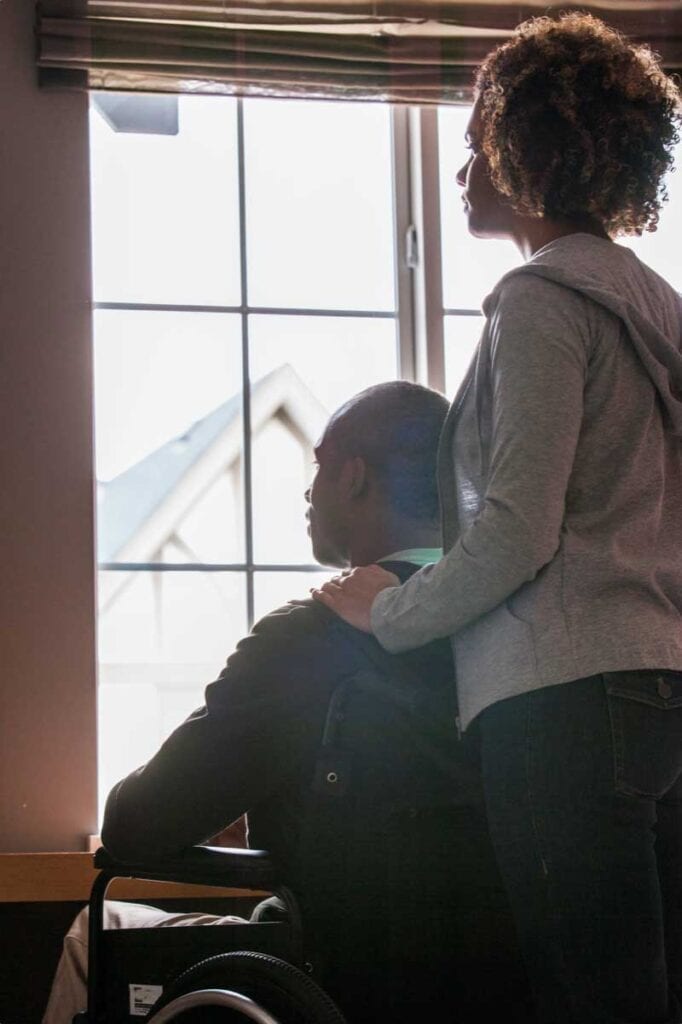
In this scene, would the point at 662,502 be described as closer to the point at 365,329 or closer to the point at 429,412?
the point at 429,412

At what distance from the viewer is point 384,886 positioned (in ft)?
5.04

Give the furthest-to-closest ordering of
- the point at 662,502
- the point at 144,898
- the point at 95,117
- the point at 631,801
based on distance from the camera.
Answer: the point at 95,117, the point at 144,898, the point at 662,502, the point at 631,801

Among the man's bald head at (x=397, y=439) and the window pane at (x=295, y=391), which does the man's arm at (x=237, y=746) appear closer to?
the man's bald head at (x=397, y=439)

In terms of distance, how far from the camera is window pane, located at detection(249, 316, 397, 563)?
119 inches

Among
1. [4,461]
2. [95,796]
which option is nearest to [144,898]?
[95,796]

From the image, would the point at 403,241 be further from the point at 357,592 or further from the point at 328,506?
the point at 357,592

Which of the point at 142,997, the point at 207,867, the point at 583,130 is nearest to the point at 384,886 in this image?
the point at 207,867

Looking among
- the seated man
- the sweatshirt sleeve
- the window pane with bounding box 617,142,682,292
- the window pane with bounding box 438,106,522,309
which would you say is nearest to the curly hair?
the sweatshirt sleeve

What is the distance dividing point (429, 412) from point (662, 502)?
499 mm

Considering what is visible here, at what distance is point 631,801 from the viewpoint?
47.6 inches

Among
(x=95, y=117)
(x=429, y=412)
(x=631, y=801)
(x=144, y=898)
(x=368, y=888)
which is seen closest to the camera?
(x=631, y=801)

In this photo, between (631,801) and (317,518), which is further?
(317,518)

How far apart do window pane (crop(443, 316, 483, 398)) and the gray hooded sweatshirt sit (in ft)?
5.66

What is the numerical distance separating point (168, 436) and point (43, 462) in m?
0.32
